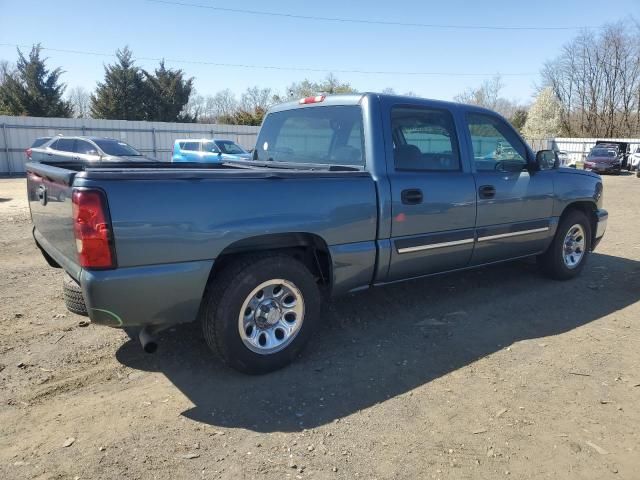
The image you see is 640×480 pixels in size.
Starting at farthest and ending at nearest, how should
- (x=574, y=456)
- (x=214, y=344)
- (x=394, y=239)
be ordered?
(x=394, y=239)
(x=214, y=344)
(x=574, y=456)

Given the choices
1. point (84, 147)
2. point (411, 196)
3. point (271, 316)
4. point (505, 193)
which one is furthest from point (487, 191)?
point (84, 147)

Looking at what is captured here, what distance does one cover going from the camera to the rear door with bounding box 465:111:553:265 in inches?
176

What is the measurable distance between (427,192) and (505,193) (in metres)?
1.11

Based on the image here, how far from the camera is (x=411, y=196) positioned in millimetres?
3846

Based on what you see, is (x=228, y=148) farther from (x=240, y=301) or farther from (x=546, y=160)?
(x=240, y=301)

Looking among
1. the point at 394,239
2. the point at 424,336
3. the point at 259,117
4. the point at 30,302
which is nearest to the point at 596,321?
the point at 424,336

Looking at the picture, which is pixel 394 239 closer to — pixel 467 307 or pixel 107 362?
pixel 467 307

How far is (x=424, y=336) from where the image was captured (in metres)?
4.07

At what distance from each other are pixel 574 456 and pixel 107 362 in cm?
310

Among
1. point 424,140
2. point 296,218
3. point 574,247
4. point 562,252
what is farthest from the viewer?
point 574,247

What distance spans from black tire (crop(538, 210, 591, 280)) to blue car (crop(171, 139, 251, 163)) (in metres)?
13.7

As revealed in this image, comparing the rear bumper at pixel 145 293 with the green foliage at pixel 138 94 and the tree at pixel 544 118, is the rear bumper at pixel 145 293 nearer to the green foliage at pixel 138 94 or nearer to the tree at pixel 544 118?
the green foliage at pixel 138 94

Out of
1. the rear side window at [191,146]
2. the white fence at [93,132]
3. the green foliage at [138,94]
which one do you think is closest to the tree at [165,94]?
the green foliage at [138,94]

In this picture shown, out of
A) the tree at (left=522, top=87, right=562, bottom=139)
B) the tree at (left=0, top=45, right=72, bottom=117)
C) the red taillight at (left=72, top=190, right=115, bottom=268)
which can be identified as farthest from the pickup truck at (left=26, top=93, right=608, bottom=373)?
the tree at (left=522, top=87, right=562, bottom=139)
